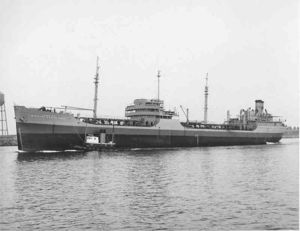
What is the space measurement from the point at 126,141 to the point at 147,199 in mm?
31678

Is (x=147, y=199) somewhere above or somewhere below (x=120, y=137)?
below

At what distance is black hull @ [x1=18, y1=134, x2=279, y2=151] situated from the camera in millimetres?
41750

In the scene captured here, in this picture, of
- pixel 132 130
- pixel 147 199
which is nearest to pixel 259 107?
pixel 132 130

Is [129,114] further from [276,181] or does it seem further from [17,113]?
[276,181]

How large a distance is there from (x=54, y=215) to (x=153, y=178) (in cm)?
941

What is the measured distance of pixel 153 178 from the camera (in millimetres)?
22281

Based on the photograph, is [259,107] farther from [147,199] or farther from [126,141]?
[147,199]

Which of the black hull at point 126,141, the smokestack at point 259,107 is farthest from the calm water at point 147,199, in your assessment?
the smokestack at point 259,107

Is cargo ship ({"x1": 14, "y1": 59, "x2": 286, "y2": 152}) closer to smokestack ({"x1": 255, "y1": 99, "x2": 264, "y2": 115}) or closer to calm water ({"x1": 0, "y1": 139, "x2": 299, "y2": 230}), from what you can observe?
smokestack ({"x1": 255, "y1": 99, "x2": 264, "y2": 115})

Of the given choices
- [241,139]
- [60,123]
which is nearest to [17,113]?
[60,123]

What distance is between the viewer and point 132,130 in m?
48.5

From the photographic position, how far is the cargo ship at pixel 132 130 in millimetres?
41750

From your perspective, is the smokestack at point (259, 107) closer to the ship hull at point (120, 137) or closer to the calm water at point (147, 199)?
the ship hull at point (120, 137)

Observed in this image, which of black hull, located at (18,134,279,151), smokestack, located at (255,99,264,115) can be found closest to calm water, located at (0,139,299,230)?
black hull, located at (18,134,279,151)
